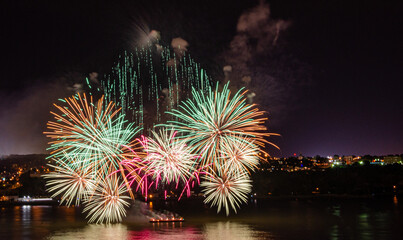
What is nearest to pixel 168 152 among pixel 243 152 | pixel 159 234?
pixel 243 152

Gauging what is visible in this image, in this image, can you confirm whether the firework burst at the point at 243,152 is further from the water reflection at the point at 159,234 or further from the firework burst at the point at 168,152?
the water reflection at the point at 159,234

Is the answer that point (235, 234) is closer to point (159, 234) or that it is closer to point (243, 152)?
point (159, 234)

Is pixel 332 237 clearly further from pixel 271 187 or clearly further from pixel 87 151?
pixel 271 187

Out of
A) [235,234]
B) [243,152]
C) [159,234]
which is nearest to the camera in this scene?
[243,152]

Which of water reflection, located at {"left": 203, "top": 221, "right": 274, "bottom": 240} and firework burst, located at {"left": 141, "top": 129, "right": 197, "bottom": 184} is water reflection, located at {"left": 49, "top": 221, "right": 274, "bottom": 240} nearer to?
water reflection, located at {"left": 203, "top": 221, "right": 274, "bottom": 240}

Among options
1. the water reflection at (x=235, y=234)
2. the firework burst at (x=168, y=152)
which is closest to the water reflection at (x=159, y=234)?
the water reflection at (x=235, y=234)

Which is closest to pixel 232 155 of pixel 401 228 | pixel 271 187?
pixel 401 228

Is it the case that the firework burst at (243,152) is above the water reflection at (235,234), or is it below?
above

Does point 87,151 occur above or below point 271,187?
above

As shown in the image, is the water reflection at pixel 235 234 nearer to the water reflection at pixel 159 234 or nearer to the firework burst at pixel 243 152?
the water reflection at pixel 159 234

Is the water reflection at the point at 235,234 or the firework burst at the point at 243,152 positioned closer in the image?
the firework burst at the point at 243,152

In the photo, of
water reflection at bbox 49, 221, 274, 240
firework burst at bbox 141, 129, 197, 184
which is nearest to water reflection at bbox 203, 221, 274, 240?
water reflection at bbox 49, 221, 274, 240
